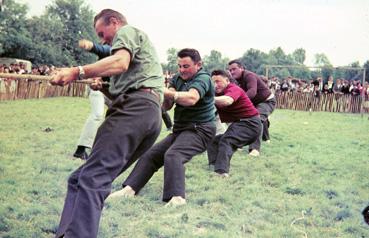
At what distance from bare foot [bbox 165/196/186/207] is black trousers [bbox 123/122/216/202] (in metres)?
0.03

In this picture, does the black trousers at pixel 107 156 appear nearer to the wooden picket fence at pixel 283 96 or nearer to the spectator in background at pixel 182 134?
the spectator in background at pixel 182 134

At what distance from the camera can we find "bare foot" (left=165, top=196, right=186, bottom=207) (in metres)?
3.57

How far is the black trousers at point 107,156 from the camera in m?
2.39

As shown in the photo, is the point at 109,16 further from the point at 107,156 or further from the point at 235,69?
the point at 235,69

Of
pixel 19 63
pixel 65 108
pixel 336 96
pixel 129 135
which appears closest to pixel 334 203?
pixel 129 135

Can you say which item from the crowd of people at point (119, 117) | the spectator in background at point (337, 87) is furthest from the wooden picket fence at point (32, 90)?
the spectator in background at point (337, 87)

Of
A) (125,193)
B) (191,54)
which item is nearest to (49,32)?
(191,54)

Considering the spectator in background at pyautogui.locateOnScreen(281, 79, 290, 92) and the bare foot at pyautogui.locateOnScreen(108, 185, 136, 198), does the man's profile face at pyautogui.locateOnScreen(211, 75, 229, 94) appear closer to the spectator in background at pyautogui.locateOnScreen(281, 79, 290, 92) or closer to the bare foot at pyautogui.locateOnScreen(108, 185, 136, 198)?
the bare foot at pyautogui.locateOnScreen(108, 185, 136, 198)

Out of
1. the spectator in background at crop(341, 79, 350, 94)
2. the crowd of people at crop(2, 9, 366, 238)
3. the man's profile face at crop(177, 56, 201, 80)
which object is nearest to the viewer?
the crowd of people at crop(2, 9, 366, 238)

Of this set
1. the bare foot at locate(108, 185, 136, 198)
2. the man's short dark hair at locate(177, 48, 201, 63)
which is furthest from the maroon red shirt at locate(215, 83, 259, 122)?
the bare foot at locate(108, 185, 136, 198)

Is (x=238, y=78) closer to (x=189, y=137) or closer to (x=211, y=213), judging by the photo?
(x=189, y=137)

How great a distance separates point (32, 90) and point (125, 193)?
3285 mm

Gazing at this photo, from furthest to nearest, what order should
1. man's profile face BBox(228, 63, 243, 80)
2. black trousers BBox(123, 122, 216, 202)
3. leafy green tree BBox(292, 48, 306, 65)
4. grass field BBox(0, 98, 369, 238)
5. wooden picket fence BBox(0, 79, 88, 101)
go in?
leafy green tree BBox(292, 48, 306, 65)
man's profile face BBox(228, 63, 243, 80)
wooden picket fence BBox(0, 79, 88, 101)
black trousers BBox(123, 122, 216, 202)
grass field BBox(0, 98, 369, 238)

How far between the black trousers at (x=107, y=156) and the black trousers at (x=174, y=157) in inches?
41.9
